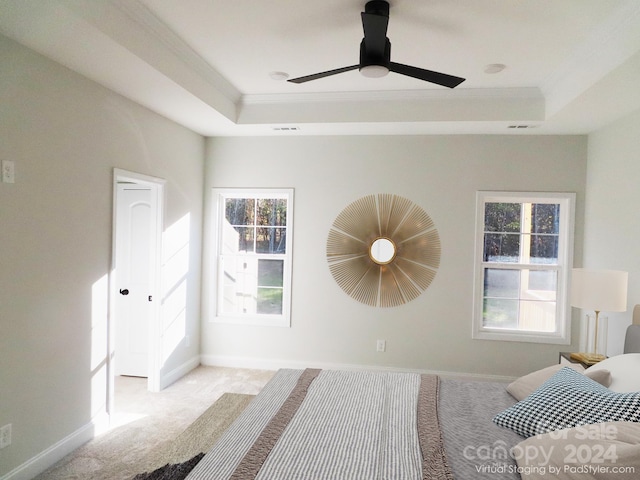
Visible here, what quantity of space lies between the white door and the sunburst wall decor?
1880 mm

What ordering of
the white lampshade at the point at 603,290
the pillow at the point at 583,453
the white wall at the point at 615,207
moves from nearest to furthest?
1. the pillow at the point at 583,453
2. the white lampshade at the point at 603,290
3. the white wall at the point at 615,207

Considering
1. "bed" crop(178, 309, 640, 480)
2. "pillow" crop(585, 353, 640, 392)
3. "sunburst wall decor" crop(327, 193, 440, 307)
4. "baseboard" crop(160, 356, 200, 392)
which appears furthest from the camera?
"sunburst wall decor" crop(327, 193, 440, 307)

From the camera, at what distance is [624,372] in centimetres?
199

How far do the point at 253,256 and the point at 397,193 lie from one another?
171cm

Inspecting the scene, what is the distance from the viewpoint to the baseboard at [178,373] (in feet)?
12.9

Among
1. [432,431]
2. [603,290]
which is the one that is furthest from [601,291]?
[432,431]

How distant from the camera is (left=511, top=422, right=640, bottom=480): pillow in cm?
127

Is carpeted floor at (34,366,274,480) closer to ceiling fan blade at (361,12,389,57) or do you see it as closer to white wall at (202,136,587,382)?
white wall at (202,136,587,382)

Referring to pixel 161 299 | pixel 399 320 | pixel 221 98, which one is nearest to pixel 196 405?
pixel 161 299

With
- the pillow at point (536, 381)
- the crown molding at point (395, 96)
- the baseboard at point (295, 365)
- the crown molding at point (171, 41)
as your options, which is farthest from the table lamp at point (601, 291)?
the crown molding at point (171, 41)

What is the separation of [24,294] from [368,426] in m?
2.06

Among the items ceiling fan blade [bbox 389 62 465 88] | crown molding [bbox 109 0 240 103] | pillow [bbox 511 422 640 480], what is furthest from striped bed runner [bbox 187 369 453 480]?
crown molding [bbox 109 0 240 103]

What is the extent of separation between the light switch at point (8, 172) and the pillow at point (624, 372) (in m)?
3.21

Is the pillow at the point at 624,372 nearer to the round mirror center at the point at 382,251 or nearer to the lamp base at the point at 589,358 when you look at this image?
the lamp base at the point at 589,358
